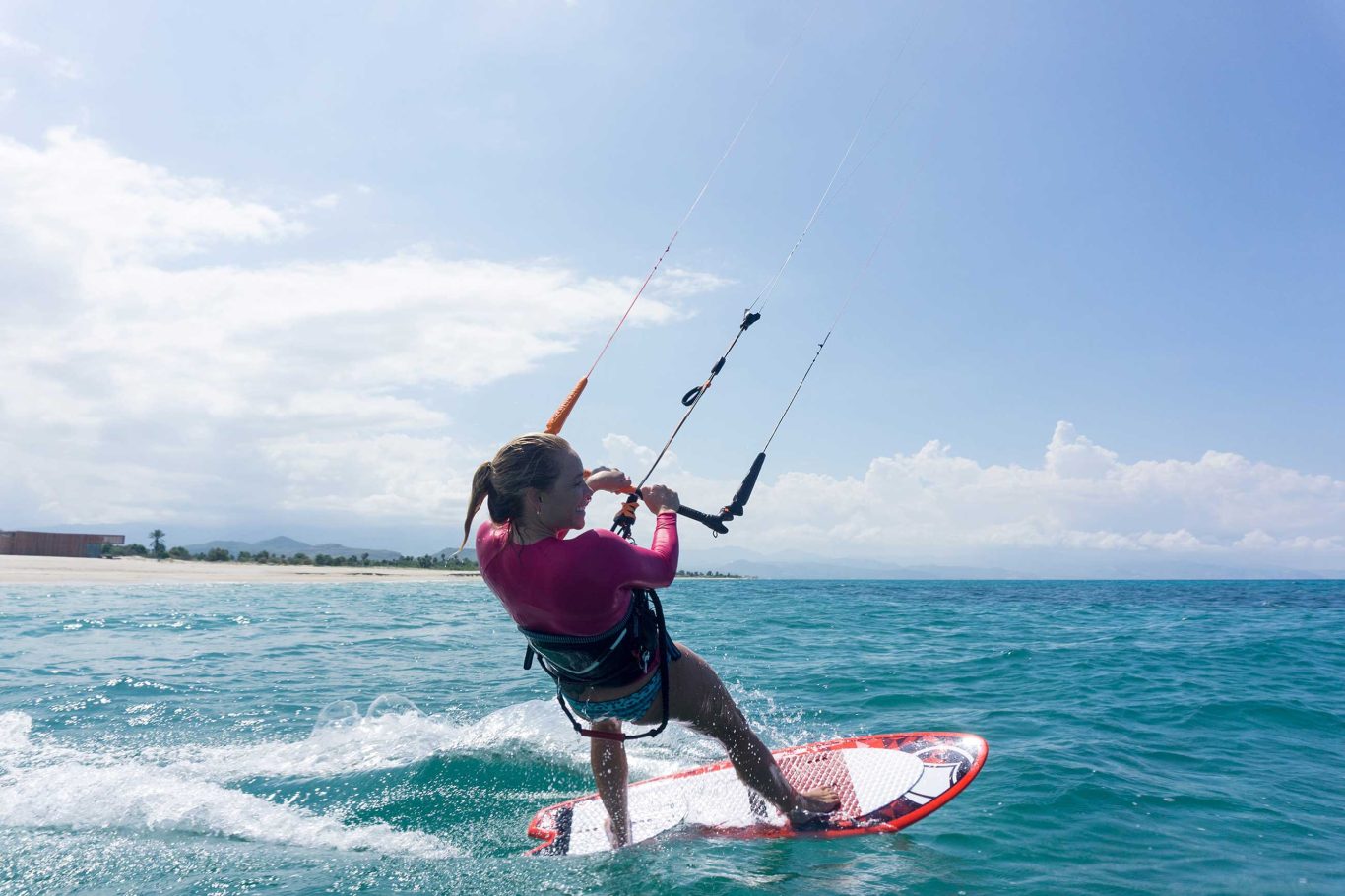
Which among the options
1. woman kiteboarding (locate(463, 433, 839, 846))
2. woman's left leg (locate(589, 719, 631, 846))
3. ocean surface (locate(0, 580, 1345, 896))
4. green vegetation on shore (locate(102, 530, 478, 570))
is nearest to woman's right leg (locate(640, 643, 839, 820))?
woman kiteboarding (locate(463, 433, 839, 846))

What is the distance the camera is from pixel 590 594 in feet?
11.3

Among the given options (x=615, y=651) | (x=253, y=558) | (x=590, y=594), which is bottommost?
(x=253, y=558)

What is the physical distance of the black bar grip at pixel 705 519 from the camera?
13.6 ft

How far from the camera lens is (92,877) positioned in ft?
11.3

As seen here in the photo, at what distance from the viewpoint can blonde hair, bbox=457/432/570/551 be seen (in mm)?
3443

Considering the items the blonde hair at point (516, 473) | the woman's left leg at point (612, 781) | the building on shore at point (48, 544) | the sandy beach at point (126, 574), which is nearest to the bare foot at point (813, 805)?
the woman's left leg at point (612, 781)

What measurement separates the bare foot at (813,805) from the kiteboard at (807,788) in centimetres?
5

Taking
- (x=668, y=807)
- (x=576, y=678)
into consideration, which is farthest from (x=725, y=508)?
(x=668, y=807)

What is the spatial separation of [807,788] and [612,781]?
4.91ft

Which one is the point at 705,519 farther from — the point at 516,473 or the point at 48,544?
the point at 48,544

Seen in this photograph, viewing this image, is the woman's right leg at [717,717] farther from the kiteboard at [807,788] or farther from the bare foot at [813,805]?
the kiteboard at [807,788]

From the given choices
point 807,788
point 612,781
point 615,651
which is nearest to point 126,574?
point 612,781

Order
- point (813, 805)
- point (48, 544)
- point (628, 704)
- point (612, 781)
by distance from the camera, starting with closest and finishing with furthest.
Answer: point (628, 704) < point (612, 781) < point (813, 805) < point (48, 544)

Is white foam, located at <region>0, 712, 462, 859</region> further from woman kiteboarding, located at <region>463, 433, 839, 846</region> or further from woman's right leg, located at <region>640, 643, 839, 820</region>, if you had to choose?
woman's right leg, located at <region>640, 643, 839, 820</region>
